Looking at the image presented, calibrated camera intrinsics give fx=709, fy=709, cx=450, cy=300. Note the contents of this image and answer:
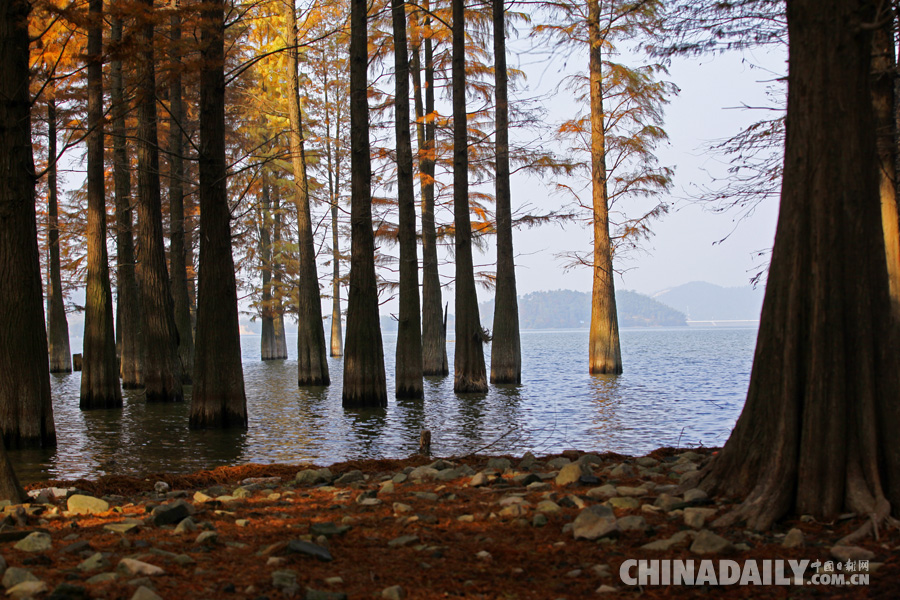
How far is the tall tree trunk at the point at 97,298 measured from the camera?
627 inches

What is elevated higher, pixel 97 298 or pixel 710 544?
pixel 97 298

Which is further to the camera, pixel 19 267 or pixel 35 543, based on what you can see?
pixel 19 267

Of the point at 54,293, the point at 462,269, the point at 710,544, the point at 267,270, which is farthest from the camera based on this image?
the point at 267,270

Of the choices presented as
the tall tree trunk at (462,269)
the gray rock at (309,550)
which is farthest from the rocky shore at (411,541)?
the tall tree trunk at (462,269)

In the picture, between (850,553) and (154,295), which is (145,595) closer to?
(850,553)

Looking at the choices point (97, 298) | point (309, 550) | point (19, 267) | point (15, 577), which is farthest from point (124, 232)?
point (309, 550)

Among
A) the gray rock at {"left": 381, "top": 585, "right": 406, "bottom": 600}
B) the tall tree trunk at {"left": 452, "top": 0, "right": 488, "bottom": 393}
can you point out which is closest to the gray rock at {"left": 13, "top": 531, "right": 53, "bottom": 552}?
the gray rock at {"left": 381, "top": 585, "right": 406, "bottom": 600}

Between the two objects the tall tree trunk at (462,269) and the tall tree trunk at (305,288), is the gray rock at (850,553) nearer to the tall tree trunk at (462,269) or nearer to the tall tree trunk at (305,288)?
the tall tree trunk at (462,269)

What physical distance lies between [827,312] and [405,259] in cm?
1305

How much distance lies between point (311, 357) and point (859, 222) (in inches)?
740

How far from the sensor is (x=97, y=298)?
16078mm

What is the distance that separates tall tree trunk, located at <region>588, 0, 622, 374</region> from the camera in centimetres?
2423

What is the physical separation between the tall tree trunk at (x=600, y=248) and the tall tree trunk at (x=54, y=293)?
19611mm

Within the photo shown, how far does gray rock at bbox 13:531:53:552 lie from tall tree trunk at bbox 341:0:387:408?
11.2 metres
